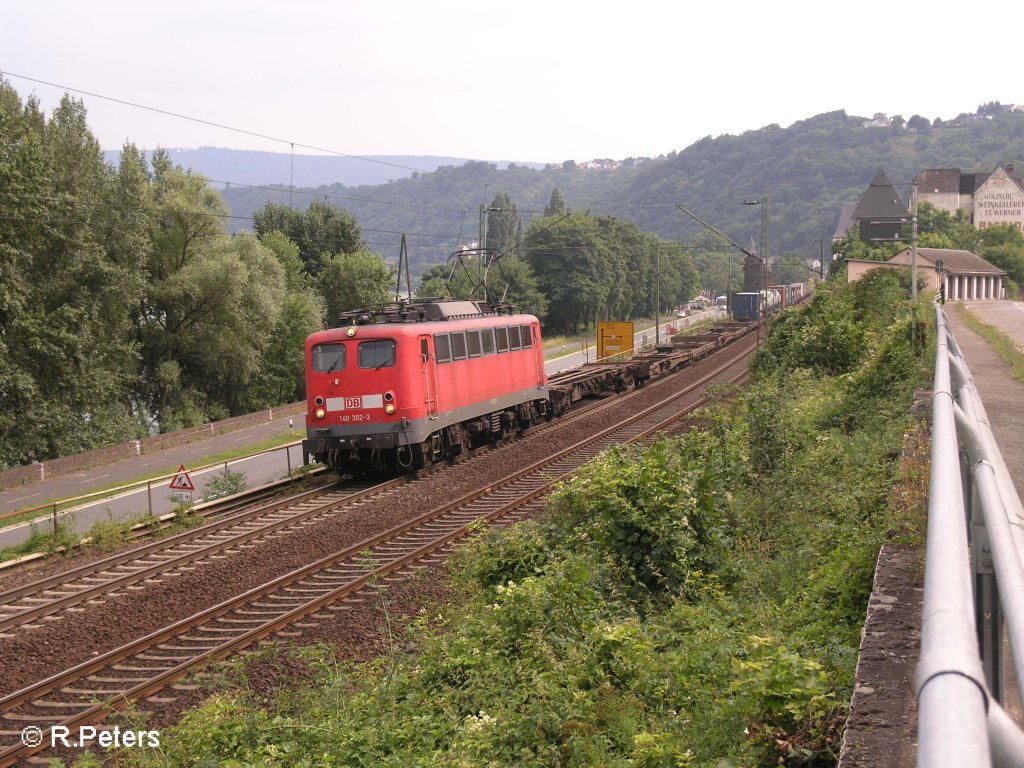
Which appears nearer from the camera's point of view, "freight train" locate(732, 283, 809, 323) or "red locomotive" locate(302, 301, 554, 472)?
"red locomotive" locate(302, 301, 554, 472)

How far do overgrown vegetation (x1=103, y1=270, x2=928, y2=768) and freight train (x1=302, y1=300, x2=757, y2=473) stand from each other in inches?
258

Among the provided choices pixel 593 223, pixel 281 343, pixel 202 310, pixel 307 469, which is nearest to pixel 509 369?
pixel 307 469

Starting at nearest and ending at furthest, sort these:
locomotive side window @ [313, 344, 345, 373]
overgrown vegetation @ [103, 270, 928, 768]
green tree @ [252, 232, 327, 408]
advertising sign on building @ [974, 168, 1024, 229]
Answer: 1. overgrown vegetation @ [103, 270, 928, 768]
2. locomotive side window @ [313, 344, 345, 373]
3. green tree @ [252, 232, 327, 408]
4. advertising sign on building @ [974, 168, 1024, 229]

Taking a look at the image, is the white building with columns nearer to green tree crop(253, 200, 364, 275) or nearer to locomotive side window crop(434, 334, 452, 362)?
green tree crop(253, 200, 364, 275)

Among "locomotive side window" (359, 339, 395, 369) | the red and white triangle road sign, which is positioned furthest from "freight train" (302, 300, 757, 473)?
the red and white triangle road sign

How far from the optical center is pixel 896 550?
5734 millimetres

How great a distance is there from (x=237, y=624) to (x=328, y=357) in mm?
9166

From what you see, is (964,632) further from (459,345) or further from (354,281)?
(354,281)

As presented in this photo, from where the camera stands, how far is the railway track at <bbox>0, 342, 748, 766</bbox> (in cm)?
827

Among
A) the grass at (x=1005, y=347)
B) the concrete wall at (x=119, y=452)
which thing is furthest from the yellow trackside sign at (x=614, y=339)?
the concrete wall at (x=119, y=452)

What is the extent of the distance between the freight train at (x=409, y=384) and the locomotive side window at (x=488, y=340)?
24 mm

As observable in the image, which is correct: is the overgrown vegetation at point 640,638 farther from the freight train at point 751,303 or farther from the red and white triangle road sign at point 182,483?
the freight train at point 751,303

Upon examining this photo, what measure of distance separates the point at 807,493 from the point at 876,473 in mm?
1242

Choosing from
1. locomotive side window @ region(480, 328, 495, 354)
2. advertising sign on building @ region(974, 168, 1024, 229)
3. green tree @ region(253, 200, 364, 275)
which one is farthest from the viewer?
advertising sign on building @ region(974, 168, 1024, 229)
